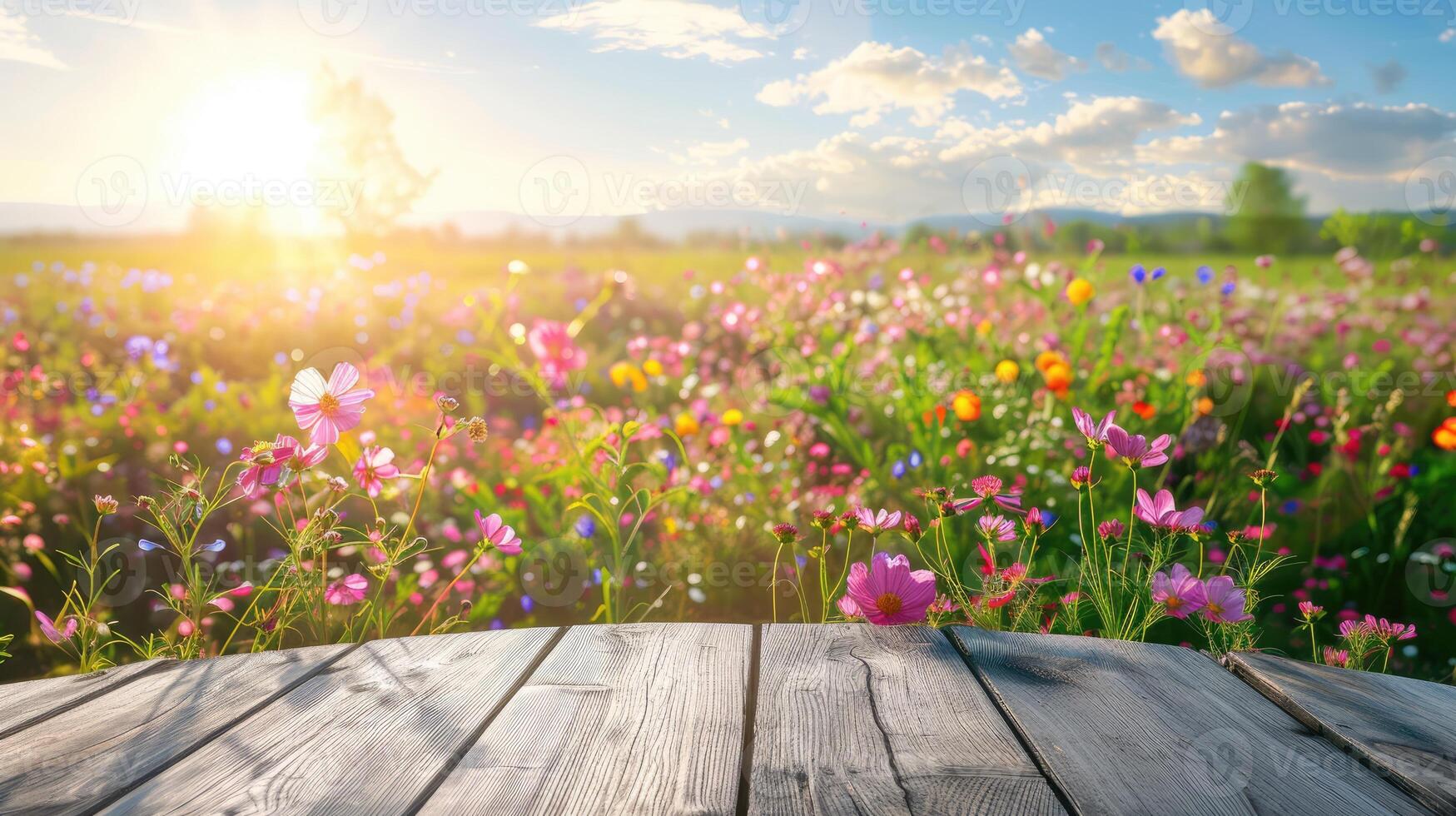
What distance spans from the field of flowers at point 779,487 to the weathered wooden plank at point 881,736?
242 millimetres

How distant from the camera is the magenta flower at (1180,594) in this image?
1.60 m

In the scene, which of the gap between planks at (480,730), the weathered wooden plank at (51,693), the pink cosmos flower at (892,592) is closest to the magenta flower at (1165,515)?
the pink cosmos flower at (892,592)

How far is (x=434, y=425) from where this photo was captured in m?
3.62

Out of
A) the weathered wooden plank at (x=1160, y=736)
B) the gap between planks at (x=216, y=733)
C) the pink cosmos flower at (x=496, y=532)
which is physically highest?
the pink cosmos flower at (x=496, y=532)

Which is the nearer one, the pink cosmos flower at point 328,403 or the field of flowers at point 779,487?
the pink cosmos flower at point 328,403

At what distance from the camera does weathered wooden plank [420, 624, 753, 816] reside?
35.8 inches

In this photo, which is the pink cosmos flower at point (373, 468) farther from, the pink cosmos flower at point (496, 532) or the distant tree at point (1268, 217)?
the distant tree at point (1268, 217)

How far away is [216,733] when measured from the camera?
3.53 feet

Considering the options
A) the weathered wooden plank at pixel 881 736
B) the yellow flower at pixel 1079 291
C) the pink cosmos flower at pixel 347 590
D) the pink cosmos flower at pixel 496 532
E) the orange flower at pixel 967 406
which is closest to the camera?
the weathered wooden plank at pixel 881 736

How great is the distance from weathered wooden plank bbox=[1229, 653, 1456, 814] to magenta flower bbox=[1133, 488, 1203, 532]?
304 millimetres

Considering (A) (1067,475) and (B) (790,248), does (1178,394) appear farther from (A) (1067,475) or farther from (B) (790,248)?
(B) (790,248)

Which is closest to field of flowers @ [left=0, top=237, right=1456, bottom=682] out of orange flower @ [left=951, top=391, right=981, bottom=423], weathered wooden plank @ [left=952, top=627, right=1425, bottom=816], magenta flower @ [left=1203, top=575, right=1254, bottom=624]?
magenta flower @ [left=1203, top=575, right=1254, bottom=624]

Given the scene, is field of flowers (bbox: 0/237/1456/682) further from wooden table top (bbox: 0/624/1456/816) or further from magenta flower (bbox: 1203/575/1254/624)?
wooden table top (bbox: 0/624/1456/816)

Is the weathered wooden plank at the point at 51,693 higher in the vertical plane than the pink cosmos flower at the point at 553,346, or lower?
lower
